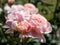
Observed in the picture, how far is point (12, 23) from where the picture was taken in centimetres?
100

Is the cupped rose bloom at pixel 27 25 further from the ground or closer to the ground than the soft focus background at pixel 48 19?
further from the ground

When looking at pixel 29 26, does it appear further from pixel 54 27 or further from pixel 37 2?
pixel 37 2

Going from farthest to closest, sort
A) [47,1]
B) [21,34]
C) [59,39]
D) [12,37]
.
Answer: [47,1]
[59,39]
[12,37]
[21,34]

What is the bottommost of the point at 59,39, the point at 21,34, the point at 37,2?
the point at 59,39

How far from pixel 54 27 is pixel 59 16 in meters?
0.22

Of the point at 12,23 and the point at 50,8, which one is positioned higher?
the point at 12,23

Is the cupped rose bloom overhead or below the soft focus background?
overhead

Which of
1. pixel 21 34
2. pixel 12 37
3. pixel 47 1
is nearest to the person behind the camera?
pixel 21 34

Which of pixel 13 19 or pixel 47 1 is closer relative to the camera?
pixel 13 19

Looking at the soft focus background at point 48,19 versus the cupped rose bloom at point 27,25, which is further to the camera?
the soft focus background at point 48,19

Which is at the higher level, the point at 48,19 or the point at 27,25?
the point at 27,25

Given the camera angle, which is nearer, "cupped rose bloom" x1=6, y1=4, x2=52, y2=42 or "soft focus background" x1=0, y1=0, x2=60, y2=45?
"cupped rose bloom" x1=6, y1=4, x2=52, y2=42

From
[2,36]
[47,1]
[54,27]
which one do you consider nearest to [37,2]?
[47,1]

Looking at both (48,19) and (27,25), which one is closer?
(27,25)
